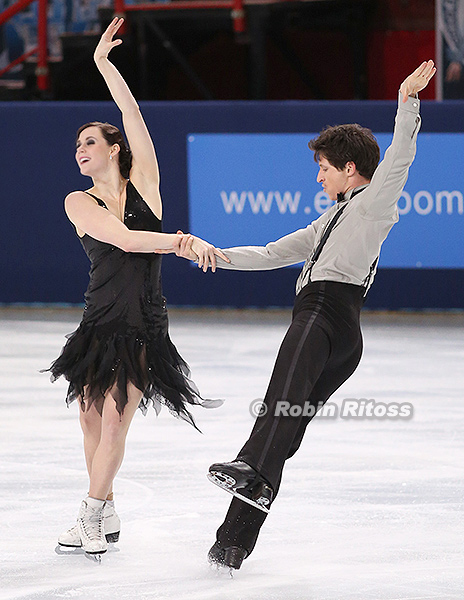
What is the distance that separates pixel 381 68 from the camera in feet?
37.5

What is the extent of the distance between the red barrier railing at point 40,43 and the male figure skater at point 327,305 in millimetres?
7445

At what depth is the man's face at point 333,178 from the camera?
3529 millimetres

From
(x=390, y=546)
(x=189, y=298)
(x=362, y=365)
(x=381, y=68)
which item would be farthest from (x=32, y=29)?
(x=390, y=546)

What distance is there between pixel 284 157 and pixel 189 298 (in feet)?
4.54

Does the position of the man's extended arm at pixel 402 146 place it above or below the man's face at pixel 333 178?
above

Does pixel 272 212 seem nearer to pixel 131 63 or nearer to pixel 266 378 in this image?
pixel 266 378

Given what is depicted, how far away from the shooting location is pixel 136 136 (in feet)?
12.1

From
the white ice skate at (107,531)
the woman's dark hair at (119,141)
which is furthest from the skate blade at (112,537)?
the woman's dark hair at (119,141)

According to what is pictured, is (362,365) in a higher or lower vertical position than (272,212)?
lower

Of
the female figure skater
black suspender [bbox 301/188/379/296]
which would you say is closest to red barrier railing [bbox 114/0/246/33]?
the female figure skater

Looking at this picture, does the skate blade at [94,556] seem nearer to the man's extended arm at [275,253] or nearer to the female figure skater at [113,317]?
the female figure skater at [113,317]

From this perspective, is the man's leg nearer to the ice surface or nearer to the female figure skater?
the ice surface

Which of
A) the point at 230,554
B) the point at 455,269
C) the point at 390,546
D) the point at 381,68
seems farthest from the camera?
the point at 381,68

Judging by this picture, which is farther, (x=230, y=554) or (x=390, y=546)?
(x=390, y=546)
